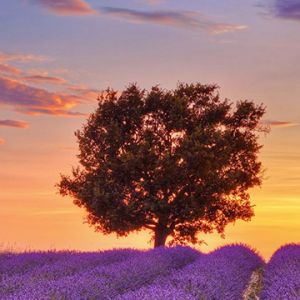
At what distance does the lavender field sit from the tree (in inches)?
119

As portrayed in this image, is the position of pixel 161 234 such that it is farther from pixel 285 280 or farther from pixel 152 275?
pixel 285 280

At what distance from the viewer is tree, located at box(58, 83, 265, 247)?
23906 millimetres

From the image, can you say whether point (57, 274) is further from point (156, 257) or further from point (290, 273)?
point (290, 273)

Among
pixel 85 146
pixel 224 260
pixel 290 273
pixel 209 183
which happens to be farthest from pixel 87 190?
pixel 290 273

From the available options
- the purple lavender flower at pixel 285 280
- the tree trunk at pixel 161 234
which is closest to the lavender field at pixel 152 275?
the purple lavender flower at pixel 285 280

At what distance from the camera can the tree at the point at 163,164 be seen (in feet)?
78.4

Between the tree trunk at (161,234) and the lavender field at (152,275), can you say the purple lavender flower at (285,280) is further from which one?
the tree trunk at (161,234)

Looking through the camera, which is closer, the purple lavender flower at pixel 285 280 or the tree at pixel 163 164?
the purple lavender flower at pixel 285 280

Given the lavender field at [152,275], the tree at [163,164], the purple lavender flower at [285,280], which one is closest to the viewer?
the purple lavender flower at [285,280]

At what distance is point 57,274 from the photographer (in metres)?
16.4

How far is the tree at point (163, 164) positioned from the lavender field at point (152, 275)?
3.02m

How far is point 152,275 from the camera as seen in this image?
16141 mm

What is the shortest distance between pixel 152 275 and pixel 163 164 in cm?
804

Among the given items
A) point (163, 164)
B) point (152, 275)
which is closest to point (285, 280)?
point (152, 275)
